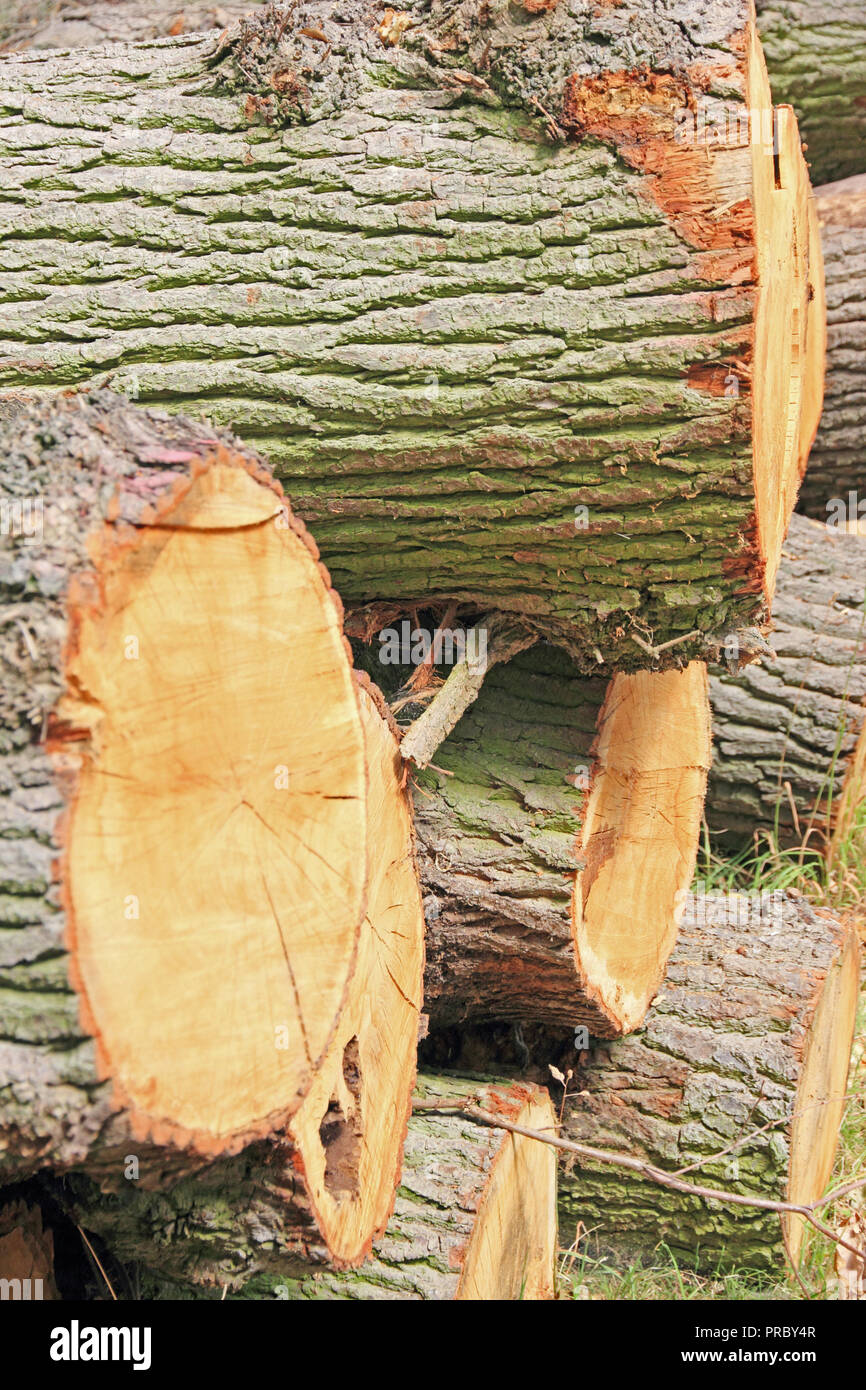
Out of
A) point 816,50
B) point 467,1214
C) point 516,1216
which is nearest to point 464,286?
point 467,1214

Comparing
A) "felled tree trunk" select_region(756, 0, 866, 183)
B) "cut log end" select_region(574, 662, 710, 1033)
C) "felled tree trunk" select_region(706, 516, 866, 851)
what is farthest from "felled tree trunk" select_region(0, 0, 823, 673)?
"felled tree trunk" select_region(756, 0, 866, 183)

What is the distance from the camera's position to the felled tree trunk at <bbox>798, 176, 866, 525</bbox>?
165 inches

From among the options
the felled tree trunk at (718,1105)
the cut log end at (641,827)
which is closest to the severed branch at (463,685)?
the cut log end at (641,827)

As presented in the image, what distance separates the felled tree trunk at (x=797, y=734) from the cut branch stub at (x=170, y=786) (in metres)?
2.23

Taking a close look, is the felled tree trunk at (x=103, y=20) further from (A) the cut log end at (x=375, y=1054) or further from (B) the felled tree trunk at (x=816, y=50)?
(A) the cut log end at (x=375, y=1054)

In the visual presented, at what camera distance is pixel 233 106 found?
263 centimetres

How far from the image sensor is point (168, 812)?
155 cm

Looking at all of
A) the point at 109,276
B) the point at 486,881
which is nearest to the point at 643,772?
the point at 486,881

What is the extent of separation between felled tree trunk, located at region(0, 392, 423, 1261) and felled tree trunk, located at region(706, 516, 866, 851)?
86.3 inches

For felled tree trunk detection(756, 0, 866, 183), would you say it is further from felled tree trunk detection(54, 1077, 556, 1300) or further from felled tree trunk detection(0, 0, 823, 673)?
felled tree trunk detection(54, 1077, 556, 1300)

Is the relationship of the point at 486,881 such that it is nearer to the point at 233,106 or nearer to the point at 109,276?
the point at 109,276

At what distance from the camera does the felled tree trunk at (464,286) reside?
89.7 inches
